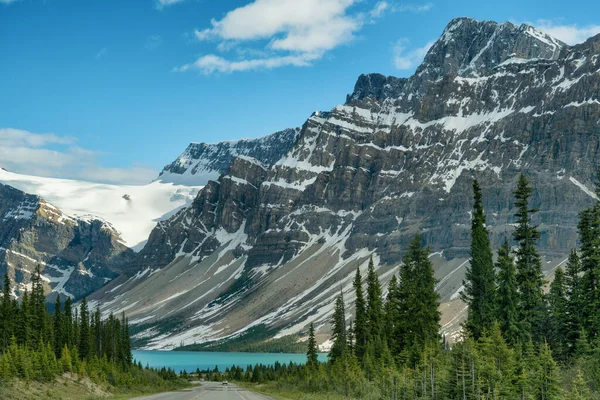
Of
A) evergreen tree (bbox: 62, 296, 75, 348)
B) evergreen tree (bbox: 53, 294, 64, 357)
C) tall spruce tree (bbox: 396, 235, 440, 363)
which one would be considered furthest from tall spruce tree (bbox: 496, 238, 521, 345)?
evergreen tree (bbox: 62, 296, 75, 348)

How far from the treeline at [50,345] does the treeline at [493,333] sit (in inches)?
1174

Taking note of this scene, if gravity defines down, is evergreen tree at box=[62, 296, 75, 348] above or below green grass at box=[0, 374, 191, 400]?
above

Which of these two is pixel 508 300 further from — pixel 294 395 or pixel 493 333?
pixel 294 395

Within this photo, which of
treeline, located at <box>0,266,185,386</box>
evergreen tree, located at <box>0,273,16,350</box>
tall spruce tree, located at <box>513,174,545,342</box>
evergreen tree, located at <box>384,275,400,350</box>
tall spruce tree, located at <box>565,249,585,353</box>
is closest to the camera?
tall spruce tree, located at <box>513,174,545,342</box>

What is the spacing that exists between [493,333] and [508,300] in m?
14.6

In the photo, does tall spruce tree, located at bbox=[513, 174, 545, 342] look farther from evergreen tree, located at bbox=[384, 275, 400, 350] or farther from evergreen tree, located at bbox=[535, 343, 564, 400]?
evergreen tree, located at bbox=[535, 343, 564, 400]

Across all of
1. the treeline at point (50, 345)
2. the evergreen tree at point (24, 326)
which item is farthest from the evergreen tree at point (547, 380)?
the evergreen tree at point (24, 326)

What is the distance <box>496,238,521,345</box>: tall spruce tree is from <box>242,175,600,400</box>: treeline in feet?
0.28

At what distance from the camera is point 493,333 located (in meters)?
52.4

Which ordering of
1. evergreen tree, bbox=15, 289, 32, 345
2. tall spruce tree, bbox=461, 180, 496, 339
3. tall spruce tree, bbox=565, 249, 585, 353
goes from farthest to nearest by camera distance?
evergreen tree, bbox=15, 289, 32, 345 → tall spruce tree, bbox=461, 180, 496, 339 → tall spruce tree, bbox=565, 249, 585, 353

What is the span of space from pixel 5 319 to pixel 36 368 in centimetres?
3678

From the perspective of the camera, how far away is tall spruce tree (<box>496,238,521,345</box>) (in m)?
65.7

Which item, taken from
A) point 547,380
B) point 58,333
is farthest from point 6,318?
point 547,380

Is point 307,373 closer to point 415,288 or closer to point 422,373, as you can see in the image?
point 415,288
